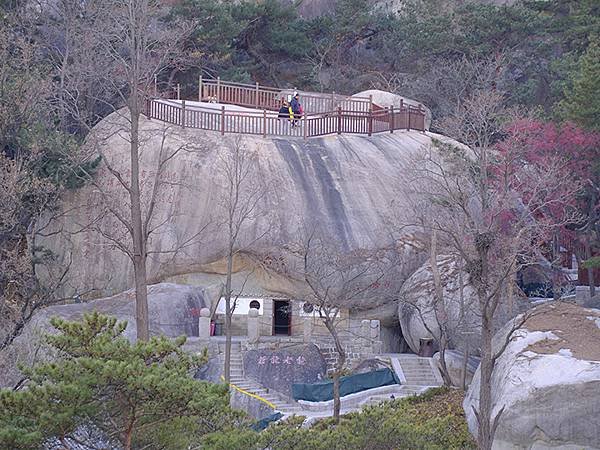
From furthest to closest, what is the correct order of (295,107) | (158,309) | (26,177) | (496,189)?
(295,107), (496,189), (158,309), (26,177)

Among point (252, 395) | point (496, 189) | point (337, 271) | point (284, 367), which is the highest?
point (496, 189)

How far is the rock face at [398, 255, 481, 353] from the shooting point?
93.8 feet

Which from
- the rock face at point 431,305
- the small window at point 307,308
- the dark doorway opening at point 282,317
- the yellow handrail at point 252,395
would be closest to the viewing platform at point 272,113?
the dark doorway opening at point 282,317

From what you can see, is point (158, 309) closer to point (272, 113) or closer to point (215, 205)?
point (215, 205)

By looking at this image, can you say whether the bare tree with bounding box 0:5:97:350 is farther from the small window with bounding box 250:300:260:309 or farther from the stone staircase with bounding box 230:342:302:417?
the small window with bounding box 250:300:260:309

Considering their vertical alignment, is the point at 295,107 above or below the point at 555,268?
above

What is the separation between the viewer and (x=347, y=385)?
2755 cm

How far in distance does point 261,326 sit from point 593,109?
11217 millimetres

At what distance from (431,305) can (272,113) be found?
8555 millimetres

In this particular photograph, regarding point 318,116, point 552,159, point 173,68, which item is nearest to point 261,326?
point 318,116

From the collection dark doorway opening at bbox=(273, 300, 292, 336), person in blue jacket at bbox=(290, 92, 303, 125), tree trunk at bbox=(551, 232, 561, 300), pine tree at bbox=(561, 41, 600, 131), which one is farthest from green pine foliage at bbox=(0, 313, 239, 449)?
person in blue jacket at bbox=(290, 92, 303, 125)

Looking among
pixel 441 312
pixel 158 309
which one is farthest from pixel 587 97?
pixel 158 309

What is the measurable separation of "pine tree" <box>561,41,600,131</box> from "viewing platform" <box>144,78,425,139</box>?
6.46m

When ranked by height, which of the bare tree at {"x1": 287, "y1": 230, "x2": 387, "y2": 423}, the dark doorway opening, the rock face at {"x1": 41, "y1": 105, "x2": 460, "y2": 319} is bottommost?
the dark doorway opening
